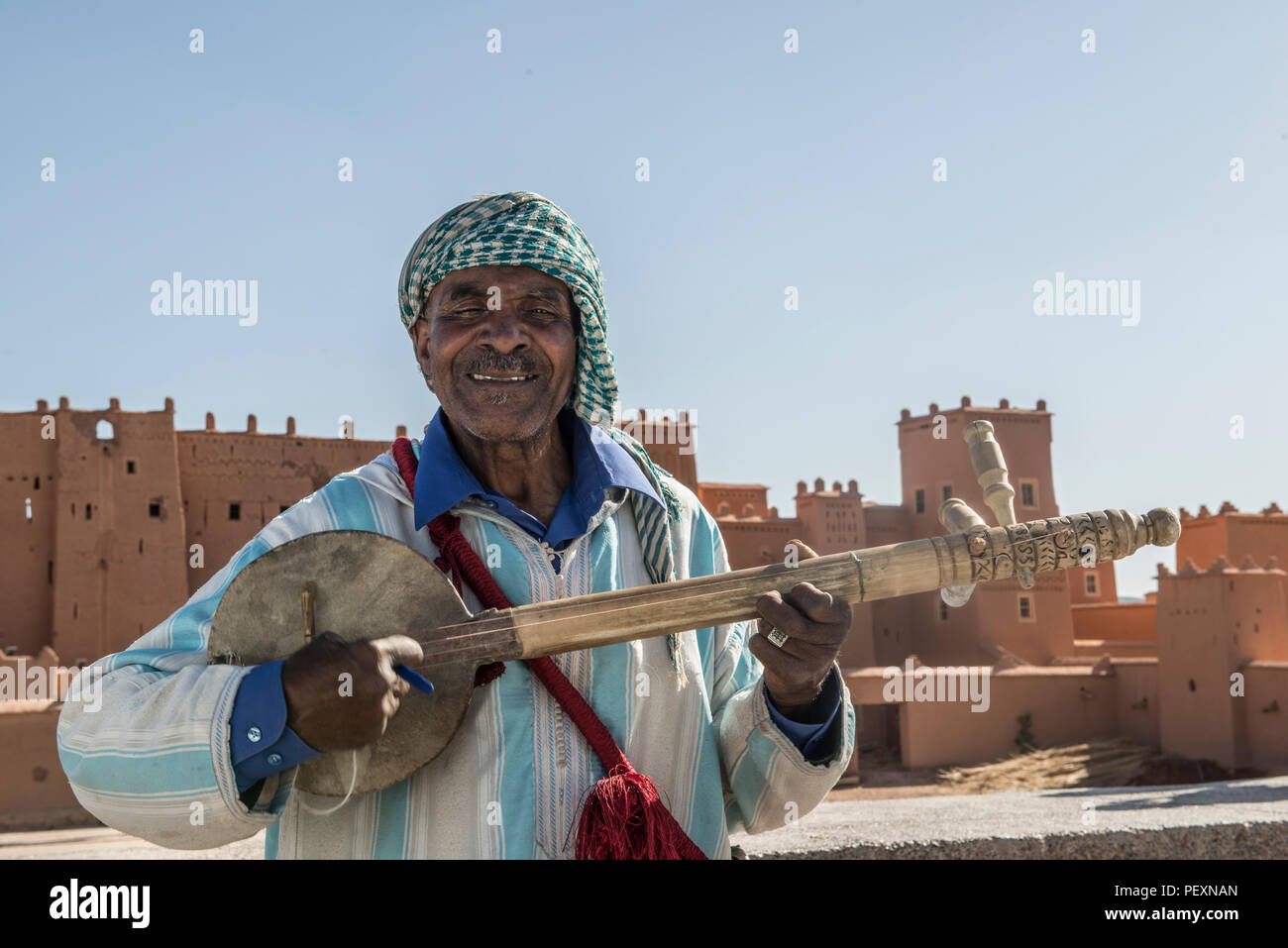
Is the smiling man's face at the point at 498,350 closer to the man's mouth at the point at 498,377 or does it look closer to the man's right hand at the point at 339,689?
the man's mouth at the point at 498,377

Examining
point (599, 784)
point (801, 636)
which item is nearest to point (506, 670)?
point (599, 784)

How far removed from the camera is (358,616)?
2.08 metres

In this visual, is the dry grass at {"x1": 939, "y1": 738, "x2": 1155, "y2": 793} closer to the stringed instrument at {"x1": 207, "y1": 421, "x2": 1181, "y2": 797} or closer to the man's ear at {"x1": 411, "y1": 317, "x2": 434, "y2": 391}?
the stringed instrument at {"x1": 207, "y1": 421, "x2": 1181, "y2": 797}

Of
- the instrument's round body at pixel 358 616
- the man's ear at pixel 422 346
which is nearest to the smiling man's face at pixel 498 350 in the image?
the man's ear at pixel 422 346

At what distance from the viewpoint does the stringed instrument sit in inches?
79.9

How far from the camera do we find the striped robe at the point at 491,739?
74.0 inches

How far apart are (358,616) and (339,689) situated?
0.86 feet

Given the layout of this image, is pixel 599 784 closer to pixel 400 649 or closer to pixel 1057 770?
pixel 400 649

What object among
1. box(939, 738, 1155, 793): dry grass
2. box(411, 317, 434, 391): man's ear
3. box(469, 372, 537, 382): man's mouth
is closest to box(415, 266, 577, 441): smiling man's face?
box(469, 372, 537, 382): man's mouth

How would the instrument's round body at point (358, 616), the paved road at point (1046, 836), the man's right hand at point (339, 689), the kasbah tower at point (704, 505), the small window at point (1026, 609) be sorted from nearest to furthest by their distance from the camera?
the man's right hand at point (339, 689), the instrument's round body at point (358, 616), the paved road at point (1046, 836), the kasbah tower at point (704, 505), the small window at point (1026, 609)

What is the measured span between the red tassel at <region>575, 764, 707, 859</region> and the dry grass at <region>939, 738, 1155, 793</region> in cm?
1906

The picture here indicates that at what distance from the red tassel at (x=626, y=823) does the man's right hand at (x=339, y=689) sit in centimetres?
43
